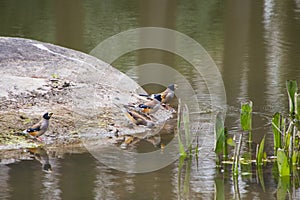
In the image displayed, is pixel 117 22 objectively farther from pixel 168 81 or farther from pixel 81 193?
pixel 81 193

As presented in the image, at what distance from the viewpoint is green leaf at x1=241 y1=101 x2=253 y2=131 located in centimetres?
977

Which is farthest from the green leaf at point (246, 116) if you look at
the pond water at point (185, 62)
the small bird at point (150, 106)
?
the small bird at point (150, 106)

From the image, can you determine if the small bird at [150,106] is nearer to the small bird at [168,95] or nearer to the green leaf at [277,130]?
the small bird at [168,95]

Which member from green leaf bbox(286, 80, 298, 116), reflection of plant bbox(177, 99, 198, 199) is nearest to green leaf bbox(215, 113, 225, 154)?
reflection of plant bbox(177, 99, 198, 199)

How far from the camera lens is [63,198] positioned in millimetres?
8070

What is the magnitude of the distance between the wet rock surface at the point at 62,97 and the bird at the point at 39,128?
0.34ft

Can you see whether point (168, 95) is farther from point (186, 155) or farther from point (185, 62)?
point (185, 62)

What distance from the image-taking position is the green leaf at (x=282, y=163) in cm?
834

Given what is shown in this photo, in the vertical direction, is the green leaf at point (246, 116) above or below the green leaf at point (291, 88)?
below

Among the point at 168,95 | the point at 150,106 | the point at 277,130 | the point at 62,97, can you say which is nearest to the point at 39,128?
the point at 62,97

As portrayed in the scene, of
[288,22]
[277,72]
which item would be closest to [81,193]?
[277,72]

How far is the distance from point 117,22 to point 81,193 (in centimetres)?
1209

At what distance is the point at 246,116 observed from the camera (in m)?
9.95

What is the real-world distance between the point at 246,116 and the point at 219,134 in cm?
104
